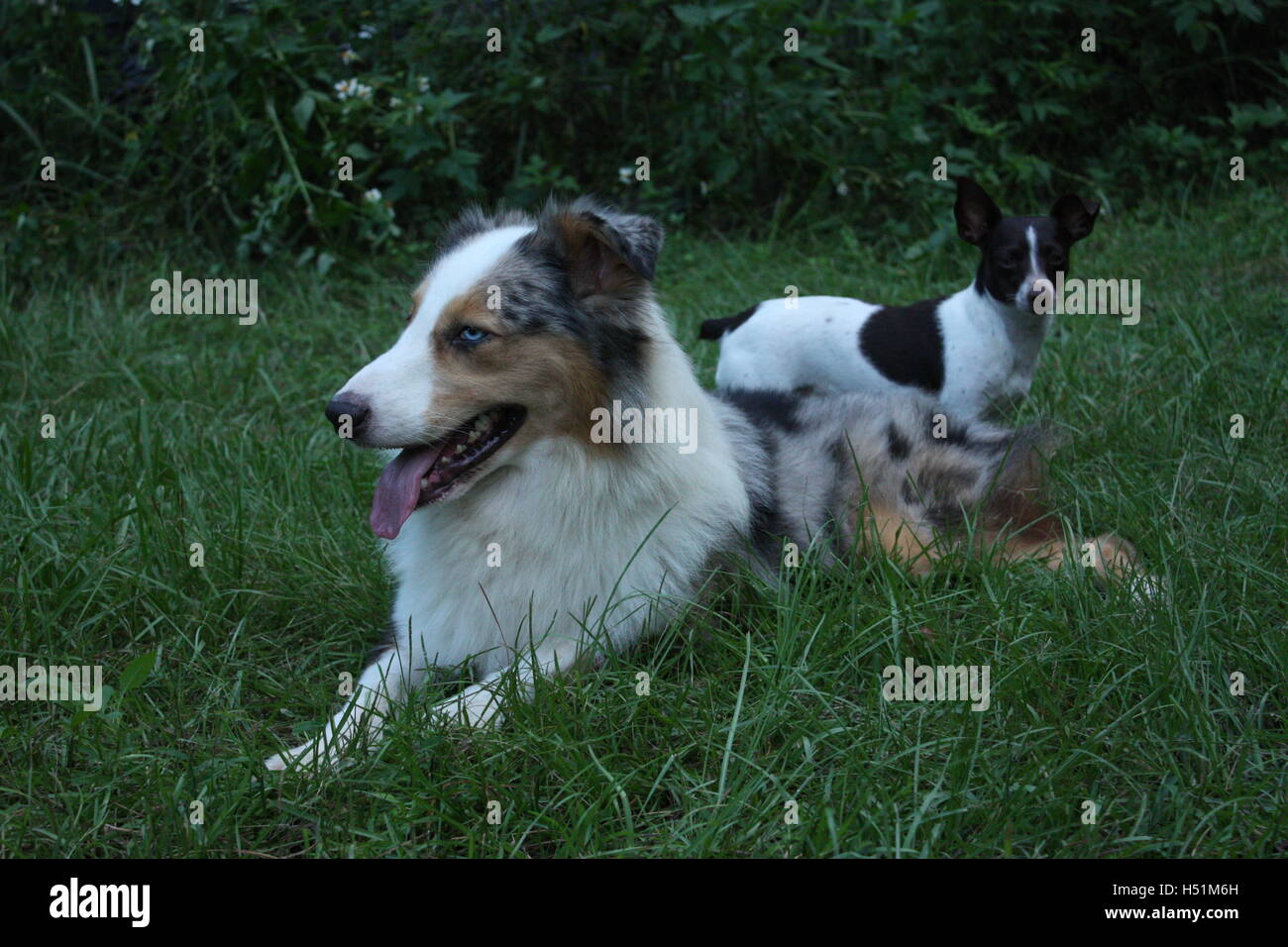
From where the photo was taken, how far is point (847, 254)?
24.6ft

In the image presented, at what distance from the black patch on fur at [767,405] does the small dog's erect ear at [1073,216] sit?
1461 mm

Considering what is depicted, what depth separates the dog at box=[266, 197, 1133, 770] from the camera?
305 cm

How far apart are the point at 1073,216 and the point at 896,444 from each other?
1522 mm

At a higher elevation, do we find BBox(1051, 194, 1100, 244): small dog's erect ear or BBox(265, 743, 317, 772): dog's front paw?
BBox(1051, 194, 1100, 244): small dog's erect ear

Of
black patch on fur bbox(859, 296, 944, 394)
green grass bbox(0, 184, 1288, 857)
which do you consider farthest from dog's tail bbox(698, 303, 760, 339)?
green grass bbox(0, 184, 1288, 857)

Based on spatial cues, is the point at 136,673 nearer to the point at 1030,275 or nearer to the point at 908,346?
the point at 908,346

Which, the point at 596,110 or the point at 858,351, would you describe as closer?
the point at 858,351

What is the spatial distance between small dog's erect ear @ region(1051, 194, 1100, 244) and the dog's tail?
141cm

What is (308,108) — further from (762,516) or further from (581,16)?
(762,516)

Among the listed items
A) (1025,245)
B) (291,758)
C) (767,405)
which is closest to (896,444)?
(767,405)

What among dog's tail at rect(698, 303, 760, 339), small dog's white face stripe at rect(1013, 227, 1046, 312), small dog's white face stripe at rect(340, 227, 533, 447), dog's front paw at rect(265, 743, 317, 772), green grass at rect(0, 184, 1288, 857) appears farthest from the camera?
dog's tail at rect(698, 303, 760, 339)

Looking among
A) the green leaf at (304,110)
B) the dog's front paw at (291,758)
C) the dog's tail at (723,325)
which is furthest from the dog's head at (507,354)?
the green leaf at (304,110)

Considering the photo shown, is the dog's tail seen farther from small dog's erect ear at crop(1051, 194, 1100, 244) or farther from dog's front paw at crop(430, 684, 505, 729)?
dog's front paw at crop(430, 684, 505, 729)

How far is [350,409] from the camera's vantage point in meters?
2.93
